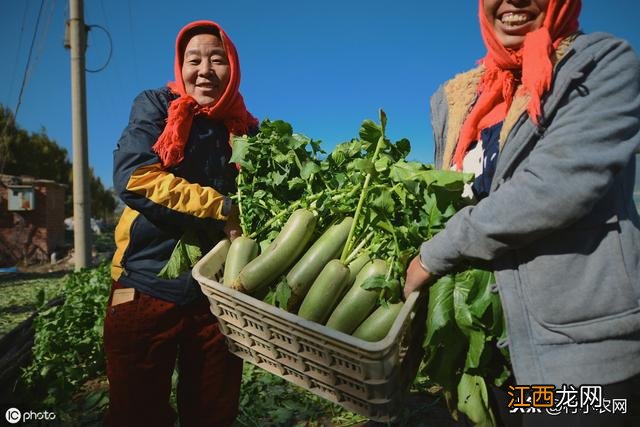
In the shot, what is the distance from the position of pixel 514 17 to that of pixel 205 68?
175cm

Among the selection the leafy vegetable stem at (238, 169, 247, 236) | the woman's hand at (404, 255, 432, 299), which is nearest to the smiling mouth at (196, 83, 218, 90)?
the leafy vegetable stem at (238, 169, 247, 236)

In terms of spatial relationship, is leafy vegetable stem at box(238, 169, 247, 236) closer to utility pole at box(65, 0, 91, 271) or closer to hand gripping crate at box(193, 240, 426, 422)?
hand gripping crate at box(193, 240, 426, 422)

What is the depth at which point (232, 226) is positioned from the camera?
2393 millimetres

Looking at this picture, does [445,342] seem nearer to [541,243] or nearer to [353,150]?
[541,243]

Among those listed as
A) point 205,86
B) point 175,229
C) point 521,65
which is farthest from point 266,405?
point 521,65

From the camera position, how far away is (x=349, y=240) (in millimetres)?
2023

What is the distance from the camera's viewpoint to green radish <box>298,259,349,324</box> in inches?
71.9

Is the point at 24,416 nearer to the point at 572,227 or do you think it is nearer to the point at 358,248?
the point at 358,248

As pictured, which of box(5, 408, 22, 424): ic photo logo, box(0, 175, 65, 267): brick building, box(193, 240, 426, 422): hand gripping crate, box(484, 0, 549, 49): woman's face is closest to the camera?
box(193, 240, 426, 422): hand gripping crate

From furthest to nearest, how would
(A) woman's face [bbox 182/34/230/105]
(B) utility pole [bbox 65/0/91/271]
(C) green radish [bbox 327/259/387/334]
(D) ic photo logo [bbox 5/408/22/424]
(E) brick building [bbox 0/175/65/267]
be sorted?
(E) brick building [bbox 0/175/65/267] → (B) utility pole [bbox 65/0/91/271] → (D) ic photo logo [bbox 5/408/22/424] → (A) woman's face [bbox 182/34/230/105] → (C) green radish [bbox 327/259/387/334]

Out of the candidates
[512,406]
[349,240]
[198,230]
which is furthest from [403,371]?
[198,230]

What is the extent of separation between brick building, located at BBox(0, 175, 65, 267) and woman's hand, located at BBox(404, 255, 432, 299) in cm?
1870

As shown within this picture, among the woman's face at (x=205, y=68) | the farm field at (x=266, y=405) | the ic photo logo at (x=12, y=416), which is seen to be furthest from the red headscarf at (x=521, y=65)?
the ic photo logo at (x=12, y=416)

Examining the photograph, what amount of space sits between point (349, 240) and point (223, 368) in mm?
1293
